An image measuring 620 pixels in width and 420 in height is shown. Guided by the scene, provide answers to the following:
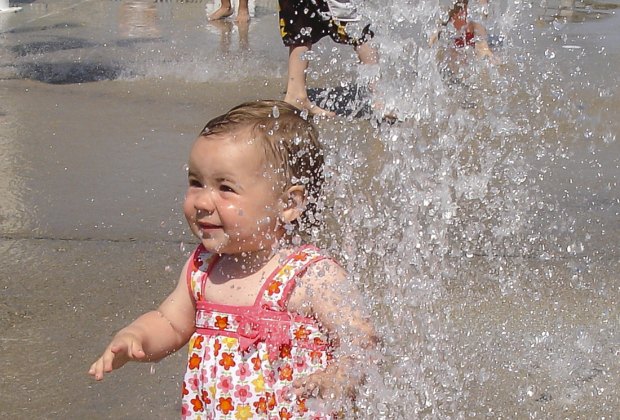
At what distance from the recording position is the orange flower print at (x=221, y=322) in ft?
7.48

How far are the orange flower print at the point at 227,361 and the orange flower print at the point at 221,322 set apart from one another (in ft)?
0.22

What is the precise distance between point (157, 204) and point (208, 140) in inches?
88.5

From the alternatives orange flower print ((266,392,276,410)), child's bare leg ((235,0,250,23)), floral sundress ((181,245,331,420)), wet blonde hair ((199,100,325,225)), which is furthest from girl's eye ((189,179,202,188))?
child's bare leg ((235,0,250,23))

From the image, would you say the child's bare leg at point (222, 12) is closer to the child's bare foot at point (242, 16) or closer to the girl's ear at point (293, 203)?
the child's bare foot at point (242, 16)

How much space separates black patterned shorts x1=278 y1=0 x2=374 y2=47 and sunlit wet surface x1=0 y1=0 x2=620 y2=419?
29 cm

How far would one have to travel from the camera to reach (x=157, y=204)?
445 centimetres

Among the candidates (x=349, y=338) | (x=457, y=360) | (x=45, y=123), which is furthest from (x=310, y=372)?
(x=45, y=123)

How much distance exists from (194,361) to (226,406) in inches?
5.4

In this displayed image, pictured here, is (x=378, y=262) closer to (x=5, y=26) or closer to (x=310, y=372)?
(x=310, y=372)

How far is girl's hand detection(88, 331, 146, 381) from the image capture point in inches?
88.0

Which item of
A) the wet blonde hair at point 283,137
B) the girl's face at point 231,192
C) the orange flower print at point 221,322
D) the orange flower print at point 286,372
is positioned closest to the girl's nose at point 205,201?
the girl's face at point 231,192

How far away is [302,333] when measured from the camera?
2.22 metres

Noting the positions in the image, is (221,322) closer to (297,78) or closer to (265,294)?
(265,294)

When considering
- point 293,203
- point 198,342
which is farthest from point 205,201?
point 198,342
